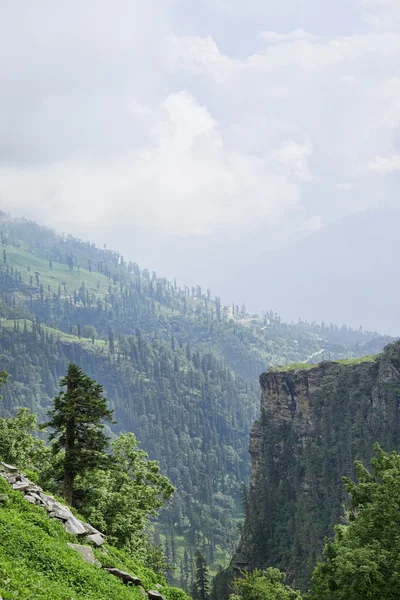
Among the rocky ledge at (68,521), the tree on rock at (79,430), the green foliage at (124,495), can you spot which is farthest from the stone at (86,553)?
the tree on rock at (79,430)

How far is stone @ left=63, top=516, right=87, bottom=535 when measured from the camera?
95.7 ft

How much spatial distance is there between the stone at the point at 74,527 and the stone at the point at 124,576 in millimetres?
3246

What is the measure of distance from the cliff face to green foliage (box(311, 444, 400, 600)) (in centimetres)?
6739

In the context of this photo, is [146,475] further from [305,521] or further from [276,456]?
[276,456]

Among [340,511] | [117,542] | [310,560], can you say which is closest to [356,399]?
[340,511]

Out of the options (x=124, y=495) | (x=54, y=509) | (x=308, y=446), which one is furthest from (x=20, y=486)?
(x=308, y=446)

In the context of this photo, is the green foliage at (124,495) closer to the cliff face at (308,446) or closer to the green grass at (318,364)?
the cliff face at (308,446)

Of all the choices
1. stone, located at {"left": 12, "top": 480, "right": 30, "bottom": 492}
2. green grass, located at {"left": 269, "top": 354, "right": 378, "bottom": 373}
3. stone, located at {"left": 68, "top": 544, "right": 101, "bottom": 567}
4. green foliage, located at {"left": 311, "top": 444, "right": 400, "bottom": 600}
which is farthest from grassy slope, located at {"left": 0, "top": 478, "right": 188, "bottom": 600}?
green grass, located at {"left": 269, "top": 354, "right": 378, "bottom": 373}

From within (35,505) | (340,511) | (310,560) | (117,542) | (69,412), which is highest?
(69,412)

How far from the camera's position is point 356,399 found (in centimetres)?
11619

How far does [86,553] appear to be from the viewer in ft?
88.1

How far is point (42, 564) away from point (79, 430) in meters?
18.0

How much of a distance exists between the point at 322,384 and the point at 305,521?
108 ft

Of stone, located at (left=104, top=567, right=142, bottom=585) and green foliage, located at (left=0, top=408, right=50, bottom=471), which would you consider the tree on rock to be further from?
stone, located at (left=104, top=567, right=142, bottom=585)
